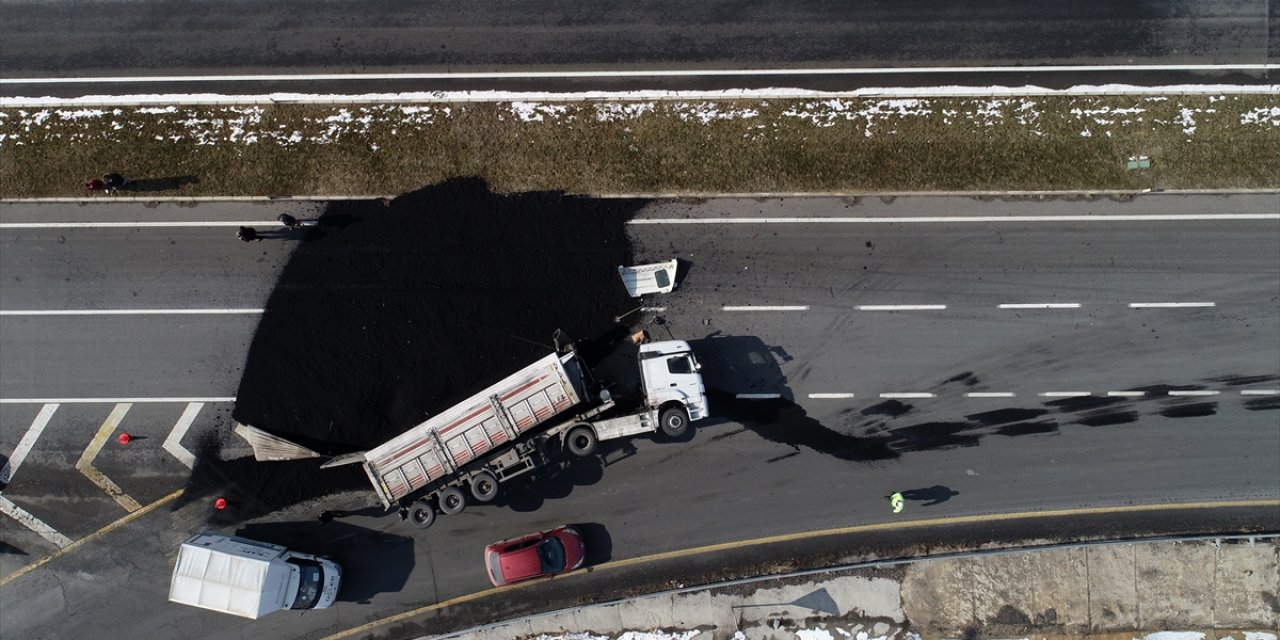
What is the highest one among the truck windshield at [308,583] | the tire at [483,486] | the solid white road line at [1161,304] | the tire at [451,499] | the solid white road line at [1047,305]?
the solid white road line at [1047,305]

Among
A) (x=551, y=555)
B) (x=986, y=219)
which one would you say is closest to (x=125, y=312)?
(x=551, y=555)

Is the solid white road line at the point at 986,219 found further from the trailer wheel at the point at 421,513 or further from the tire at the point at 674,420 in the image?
the trailer wheel at the point at 421,513

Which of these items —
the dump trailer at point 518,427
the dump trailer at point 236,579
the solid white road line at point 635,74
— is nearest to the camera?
the dump trailer at point 236,579

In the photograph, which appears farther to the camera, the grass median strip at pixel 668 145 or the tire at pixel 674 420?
the grass median strip at pixel 668 145

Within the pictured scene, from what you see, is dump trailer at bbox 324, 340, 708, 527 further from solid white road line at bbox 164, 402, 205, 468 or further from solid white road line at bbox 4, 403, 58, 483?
solid white road line at bbox 4, 403, 58, 483

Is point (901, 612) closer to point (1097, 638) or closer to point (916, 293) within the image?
point (1097, 638)

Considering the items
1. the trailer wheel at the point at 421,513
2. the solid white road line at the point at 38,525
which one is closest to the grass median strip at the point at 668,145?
the trailer wheel at the point at 421,513

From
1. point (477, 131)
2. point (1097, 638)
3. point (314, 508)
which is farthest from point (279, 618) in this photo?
point (1097, 638)

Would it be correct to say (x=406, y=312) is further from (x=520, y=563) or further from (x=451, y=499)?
(x=520, y=563)
